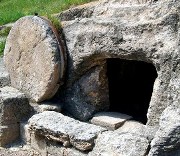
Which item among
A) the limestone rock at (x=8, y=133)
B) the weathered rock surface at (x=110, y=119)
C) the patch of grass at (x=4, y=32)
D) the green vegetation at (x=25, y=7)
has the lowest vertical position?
the limestone rock at (x=8, y=133)

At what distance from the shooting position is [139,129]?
4754 millimetres

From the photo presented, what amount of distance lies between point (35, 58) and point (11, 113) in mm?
807

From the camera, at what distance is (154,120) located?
15.8 feet

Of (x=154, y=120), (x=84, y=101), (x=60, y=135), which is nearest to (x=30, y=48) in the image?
(x=84, y=101)

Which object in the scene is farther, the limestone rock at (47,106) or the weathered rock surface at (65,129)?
the limestone rock at (47,106)

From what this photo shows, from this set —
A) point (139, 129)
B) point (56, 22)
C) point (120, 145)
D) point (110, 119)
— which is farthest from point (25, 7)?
point (120, 145)

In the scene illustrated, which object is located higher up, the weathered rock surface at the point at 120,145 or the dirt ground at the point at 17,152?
the weathered rock surface at the point at 120,145

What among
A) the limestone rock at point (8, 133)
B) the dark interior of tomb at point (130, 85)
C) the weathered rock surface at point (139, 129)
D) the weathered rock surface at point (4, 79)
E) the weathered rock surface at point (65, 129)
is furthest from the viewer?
the weathered rock surface at point (4, 79)

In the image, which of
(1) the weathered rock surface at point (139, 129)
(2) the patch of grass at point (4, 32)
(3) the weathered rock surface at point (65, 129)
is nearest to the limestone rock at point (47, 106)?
(3) the weathered rock surface at point (65, 129)

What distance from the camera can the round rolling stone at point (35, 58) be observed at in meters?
5.61

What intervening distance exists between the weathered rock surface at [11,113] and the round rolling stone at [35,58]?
0.58 feet

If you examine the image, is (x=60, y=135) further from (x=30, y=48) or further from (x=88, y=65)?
(x=30, y=48)

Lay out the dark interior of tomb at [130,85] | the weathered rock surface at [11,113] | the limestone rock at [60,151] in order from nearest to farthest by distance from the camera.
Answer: the limestone rock at [60,151] → the weathered rock surface at [11,113] → the dark interior of tomb at [130,85]

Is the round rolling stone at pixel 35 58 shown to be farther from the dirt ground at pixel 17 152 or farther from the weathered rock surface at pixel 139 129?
the weathered rock surface at pixel 139 129
